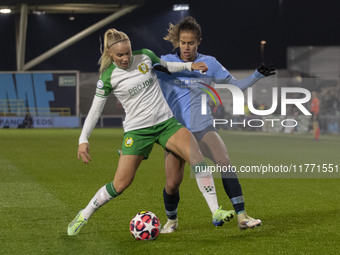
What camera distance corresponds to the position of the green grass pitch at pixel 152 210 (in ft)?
19.0

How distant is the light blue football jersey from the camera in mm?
6422

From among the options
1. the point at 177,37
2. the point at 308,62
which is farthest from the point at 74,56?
the point at 177,37

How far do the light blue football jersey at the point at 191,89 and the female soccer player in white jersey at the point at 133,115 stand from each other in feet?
0.79

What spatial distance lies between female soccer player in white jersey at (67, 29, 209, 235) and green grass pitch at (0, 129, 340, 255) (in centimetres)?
61

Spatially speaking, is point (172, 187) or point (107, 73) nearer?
point (107, 73)

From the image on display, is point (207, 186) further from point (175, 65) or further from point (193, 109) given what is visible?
point (175, 65)

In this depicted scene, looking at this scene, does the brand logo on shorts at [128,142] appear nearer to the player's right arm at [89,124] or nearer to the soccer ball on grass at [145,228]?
the player's right arm at [89,124]

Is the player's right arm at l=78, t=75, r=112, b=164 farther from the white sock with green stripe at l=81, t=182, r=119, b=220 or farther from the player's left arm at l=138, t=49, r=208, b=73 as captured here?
the player's left arm at l=138, t=49, r=208, b=73

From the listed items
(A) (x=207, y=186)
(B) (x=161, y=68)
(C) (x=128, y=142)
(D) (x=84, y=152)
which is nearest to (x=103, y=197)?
(D) (x=84, y=152)

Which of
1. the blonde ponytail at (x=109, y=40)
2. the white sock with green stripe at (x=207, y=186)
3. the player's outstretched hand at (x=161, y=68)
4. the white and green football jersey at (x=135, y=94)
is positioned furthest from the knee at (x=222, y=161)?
the blonde ponytail at (x=109, y=40)

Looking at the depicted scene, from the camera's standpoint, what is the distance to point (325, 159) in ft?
54.4

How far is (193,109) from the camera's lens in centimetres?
643

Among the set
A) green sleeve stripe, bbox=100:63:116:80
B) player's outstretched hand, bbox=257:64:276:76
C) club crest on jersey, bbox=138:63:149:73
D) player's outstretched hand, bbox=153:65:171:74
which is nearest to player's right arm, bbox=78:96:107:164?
green sleeve stripe, bbox=100:63:116:80

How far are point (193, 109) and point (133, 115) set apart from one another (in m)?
0.67
